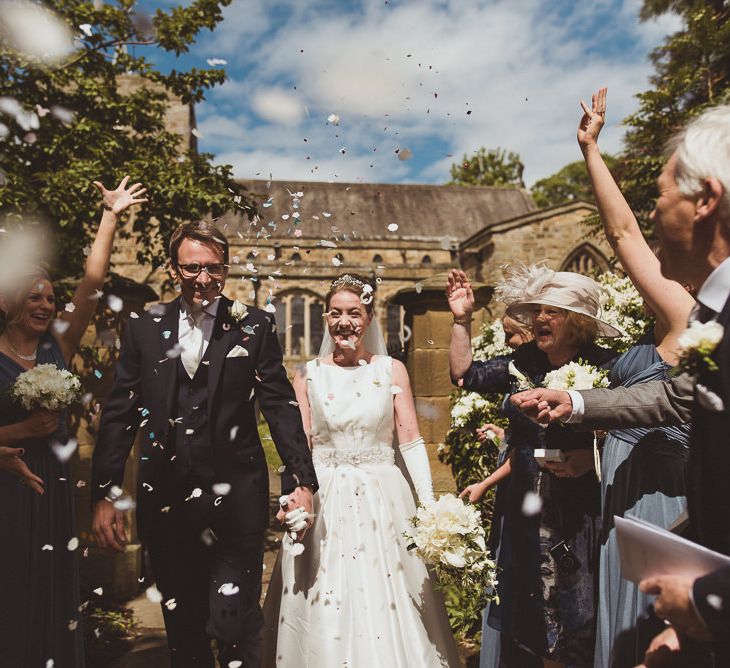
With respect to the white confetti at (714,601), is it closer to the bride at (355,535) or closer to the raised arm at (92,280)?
the bride at (355,535)

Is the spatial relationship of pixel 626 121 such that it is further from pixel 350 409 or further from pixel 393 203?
pixel 393 203

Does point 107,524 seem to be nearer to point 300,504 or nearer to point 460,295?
point 300,504

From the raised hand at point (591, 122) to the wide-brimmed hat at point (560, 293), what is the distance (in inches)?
26.5

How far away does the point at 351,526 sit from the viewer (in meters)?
3.40

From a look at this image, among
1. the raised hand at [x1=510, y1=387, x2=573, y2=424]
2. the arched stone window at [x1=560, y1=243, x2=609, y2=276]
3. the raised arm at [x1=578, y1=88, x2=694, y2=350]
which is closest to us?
the raised hand at [x1=510, y1=387, x2=573, y2=424]

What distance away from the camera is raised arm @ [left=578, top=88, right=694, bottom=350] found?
8.27 feet

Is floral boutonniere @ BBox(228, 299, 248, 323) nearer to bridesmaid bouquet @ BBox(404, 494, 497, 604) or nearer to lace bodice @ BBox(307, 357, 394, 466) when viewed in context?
lace bodice @ BBox(307, 357, 394, 466)

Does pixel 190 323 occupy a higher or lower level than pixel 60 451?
higher

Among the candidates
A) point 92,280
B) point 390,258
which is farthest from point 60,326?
point 390,258

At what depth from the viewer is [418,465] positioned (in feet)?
11.8

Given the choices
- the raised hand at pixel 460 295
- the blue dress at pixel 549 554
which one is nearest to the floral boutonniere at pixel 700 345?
the blue dress at pixel 549 554

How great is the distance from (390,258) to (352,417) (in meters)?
37.9

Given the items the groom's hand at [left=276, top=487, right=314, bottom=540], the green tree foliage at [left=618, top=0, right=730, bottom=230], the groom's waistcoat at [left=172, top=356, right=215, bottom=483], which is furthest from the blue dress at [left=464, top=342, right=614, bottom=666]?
the green tree foliage at [left=618, top=0, right=730, bottom=230]

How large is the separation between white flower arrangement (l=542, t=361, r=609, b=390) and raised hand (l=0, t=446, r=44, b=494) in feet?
8.41
